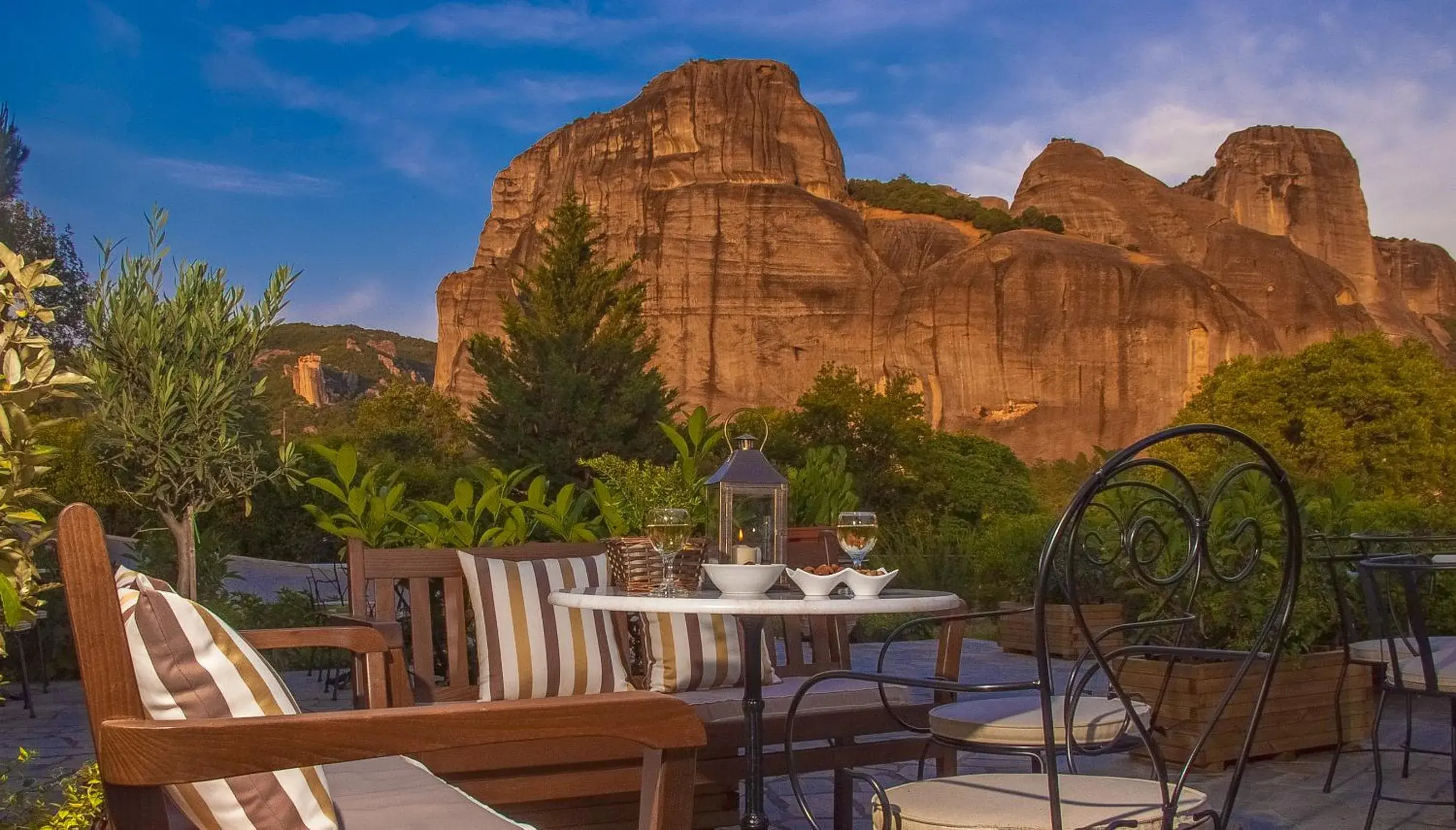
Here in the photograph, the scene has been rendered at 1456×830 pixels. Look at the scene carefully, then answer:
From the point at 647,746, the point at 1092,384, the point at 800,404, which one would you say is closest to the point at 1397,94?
the point at 1092,384

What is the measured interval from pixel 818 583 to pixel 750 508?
424mm

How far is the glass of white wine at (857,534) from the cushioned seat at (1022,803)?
87cm

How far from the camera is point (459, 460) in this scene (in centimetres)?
3250

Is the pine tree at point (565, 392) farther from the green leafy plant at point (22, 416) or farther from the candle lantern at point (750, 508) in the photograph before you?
the green leafy plant at point (22, 416)

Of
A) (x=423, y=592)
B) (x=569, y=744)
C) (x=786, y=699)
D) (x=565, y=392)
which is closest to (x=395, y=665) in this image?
(x=569, y=744)

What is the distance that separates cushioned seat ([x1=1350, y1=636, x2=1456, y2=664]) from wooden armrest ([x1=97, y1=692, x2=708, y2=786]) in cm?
311

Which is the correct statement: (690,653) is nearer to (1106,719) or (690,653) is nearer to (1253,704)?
(1106,719)

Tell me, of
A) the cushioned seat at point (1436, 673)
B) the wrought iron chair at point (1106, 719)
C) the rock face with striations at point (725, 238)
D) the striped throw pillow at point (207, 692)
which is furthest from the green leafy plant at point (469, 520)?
the rock face with striations at point (725, 238)

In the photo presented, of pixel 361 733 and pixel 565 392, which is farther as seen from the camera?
pixel 565 392

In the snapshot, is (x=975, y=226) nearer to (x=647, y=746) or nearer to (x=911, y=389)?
(x=911, y=389)

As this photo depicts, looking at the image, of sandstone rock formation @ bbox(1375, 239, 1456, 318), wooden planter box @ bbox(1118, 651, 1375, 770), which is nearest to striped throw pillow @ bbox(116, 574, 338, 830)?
wooden planter box @ bbox(1118, 651, 1375, 770)

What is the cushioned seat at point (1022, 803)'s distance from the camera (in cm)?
182

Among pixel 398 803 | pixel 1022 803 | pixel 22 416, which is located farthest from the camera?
pixel 22 416

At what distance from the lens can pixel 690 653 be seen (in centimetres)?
369
